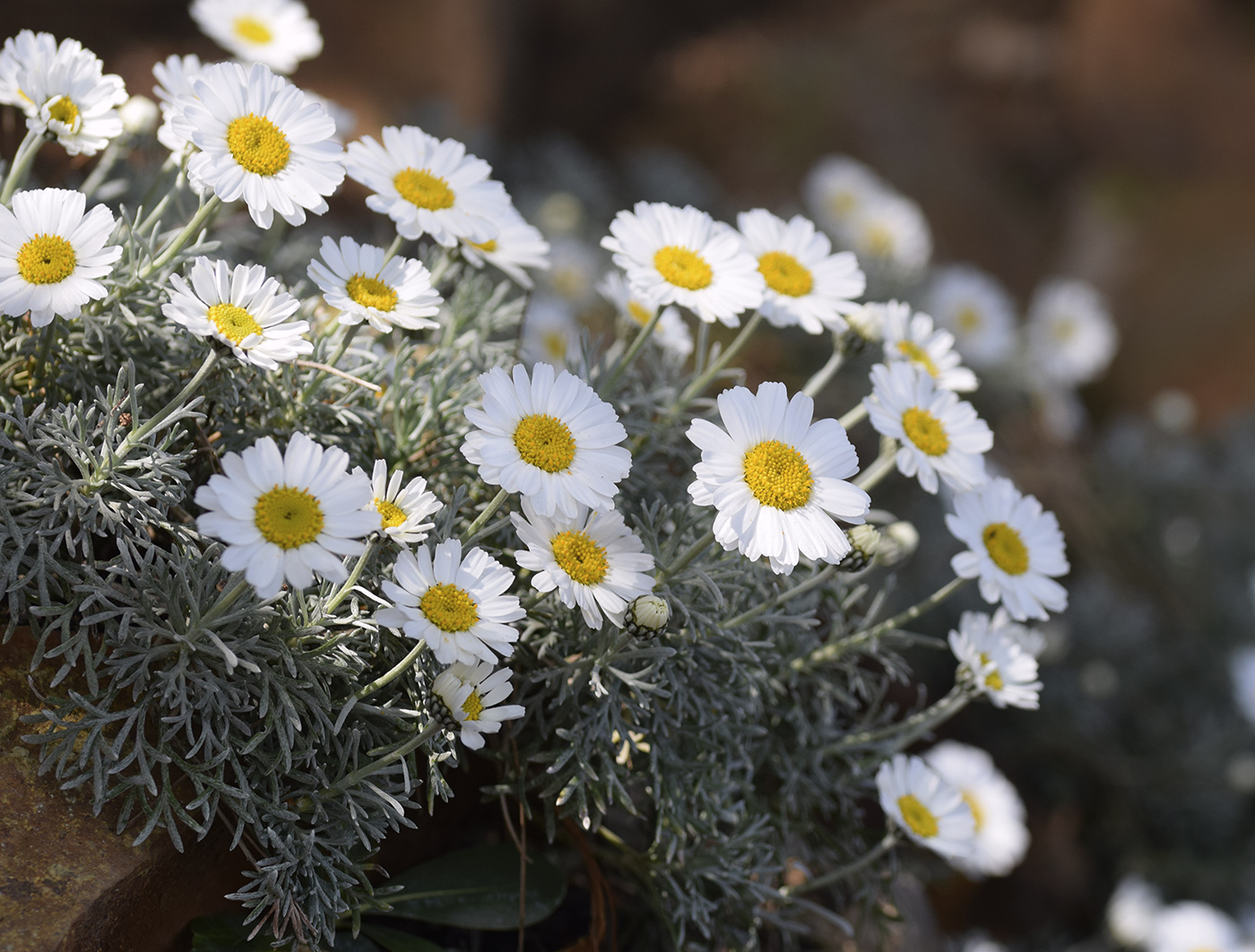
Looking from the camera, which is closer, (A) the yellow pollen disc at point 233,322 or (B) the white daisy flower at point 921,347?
(A) the yellow pollen disc at point 233,322

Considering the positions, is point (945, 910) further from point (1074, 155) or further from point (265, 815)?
point (1074, 155)

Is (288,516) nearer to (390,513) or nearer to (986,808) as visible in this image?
(390,513)

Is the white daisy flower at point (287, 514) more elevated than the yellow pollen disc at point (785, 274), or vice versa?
the yellow pollen disc at point (785, 274)

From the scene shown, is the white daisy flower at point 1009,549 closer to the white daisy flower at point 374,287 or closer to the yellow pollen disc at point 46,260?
the white daisy flower at point 374,287

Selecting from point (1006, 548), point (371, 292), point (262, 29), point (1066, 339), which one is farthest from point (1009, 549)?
point (1066, 339)

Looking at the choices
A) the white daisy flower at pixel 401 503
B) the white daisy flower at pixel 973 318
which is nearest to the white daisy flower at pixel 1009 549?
the white daisy flower at pixel 401 503

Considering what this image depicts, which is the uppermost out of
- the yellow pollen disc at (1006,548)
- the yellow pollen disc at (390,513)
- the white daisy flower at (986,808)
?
the yellow pollen disc at (1006,548)
